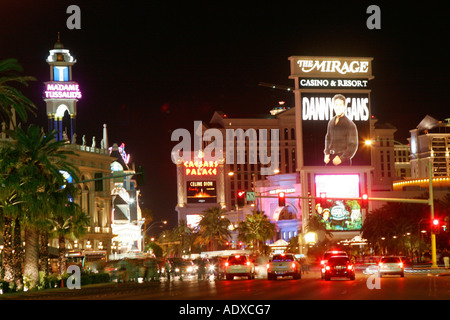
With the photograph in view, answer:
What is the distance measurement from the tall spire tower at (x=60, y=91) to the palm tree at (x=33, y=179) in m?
55.2

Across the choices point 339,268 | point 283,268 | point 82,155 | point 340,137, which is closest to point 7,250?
point 283,268

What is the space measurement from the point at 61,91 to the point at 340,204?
5098 centimetres

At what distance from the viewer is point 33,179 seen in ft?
153

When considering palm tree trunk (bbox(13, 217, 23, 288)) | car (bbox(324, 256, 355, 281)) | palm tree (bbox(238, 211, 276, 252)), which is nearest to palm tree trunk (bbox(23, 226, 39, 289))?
palm tree trunk (bbox(13, 217, 23, 288))

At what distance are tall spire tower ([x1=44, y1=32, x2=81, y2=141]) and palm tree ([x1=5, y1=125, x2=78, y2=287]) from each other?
55.2 meters

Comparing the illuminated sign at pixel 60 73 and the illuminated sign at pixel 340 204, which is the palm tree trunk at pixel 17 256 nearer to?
the illuminated sign at pixel 60 73

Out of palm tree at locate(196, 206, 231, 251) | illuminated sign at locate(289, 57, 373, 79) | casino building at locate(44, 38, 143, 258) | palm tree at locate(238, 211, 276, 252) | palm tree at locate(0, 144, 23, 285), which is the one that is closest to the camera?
palm tree at locate(0, 144, 23, 285)

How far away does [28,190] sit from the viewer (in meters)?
46.4

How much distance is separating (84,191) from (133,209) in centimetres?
4235

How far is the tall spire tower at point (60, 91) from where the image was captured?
346ft

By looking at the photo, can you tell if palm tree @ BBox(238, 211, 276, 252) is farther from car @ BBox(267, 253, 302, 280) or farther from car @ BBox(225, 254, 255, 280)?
car @ BBox(267, 253, 302, 280)

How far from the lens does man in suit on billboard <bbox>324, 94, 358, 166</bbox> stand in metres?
130
